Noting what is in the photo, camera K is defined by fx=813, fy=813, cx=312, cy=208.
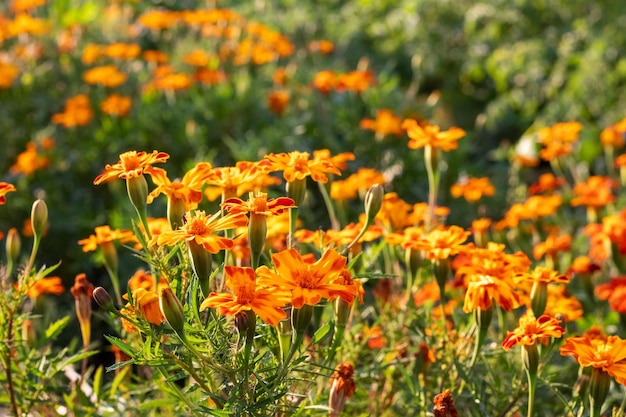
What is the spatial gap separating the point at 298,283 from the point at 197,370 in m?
0.24

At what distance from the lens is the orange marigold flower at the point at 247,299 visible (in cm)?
105

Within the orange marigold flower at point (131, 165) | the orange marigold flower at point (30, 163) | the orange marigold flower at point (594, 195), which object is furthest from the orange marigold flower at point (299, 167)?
the orange marigold flower at point (30, 163)

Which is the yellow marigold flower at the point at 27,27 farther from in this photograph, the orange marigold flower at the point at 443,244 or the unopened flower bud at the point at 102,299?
the unopened flower bud at the point at 102,299

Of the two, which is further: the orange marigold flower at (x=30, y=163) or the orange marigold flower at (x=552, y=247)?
the orange marigold flower at (x=30, y=163)

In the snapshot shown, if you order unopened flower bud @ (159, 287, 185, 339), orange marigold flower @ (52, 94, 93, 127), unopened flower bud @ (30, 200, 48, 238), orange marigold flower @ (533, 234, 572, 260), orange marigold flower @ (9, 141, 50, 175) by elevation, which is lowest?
orange marigold flower @ (9, 141, 50, 175)

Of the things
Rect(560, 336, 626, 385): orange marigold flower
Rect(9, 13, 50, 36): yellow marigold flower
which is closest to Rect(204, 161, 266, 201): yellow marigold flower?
Rect(560, 336, 626, 385): orange marigold flower

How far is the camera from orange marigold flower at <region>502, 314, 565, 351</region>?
1.29 metres

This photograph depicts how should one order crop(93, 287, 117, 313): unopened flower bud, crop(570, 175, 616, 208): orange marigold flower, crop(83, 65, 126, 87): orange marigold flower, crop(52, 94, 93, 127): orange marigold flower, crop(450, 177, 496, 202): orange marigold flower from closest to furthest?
crop(93, 287, 117, 313): unopened flower bud < crop(570, 175, 616, 208): orange marigold flower < crop(450, 177, 496, 202): orange marigold flower < crop(52, 94, 93, 127): orange marigold flower < crop(83, 65, 126, 87): orange marigold flower

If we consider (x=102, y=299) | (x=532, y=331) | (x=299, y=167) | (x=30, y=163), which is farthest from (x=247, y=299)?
(x=30, y=163)

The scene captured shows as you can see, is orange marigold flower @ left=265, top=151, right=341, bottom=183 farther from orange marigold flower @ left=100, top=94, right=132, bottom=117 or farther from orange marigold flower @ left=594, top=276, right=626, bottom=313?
orange marigold flower @ left=100, top=94, right=132, bottom=117

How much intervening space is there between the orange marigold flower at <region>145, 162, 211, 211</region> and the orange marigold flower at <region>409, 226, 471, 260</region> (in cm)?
45

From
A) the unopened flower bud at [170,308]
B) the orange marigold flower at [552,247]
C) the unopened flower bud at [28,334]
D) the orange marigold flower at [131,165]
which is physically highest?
the orange marigold flower at [131,165]

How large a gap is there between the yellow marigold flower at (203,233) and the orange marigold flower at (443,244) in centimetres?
49

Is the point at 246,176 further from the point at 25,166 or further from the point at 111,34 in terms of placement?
the point at 111,34
